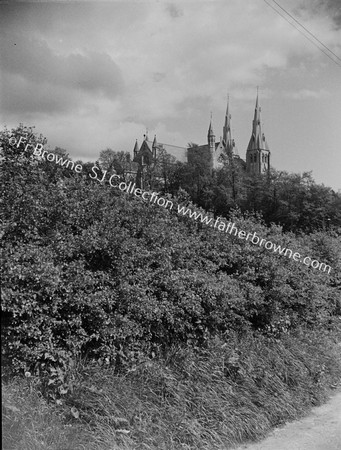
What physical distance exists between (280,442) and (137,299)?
6.37ft

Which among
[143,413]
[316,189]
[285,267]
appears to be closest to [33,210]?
[143,413]

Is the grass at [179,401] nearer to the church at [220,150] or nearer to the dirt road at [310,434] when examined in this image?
the dirt road at [310,434]

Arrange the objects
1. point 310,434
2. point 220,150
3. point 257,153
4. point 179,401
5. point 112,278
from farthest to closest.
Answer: point 257,153, point 220,150, point 310,434, point 112,278, point 179,401

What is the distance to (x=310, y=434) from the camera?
15.3ft

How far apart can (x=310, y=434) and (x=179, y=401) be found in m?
1.46

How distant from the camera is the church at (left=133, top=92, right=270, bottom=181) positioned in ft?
226

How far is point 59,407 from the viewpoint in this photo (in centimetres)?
375

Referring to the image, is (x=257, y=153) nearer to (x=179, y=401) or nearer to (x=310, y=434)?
(x=310, y=434)

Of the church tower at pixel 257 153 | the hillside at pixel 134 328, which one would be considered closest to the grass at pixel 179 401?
the hillside at pixel 134 328

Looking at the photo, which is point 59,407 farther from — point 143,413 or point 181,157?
point 181,157

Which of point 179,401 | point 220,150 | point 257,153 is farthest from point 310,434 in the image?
point 257,153

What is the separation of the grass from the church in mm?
61369

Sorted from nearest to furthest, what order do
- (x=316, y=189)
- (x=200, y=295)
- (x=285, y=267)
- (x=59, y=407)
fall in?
(x=59, y=407), (x=200, y=295), (x=285, y=267), (x=316, y=189)

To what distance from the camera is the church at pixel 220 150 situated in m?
68.8
